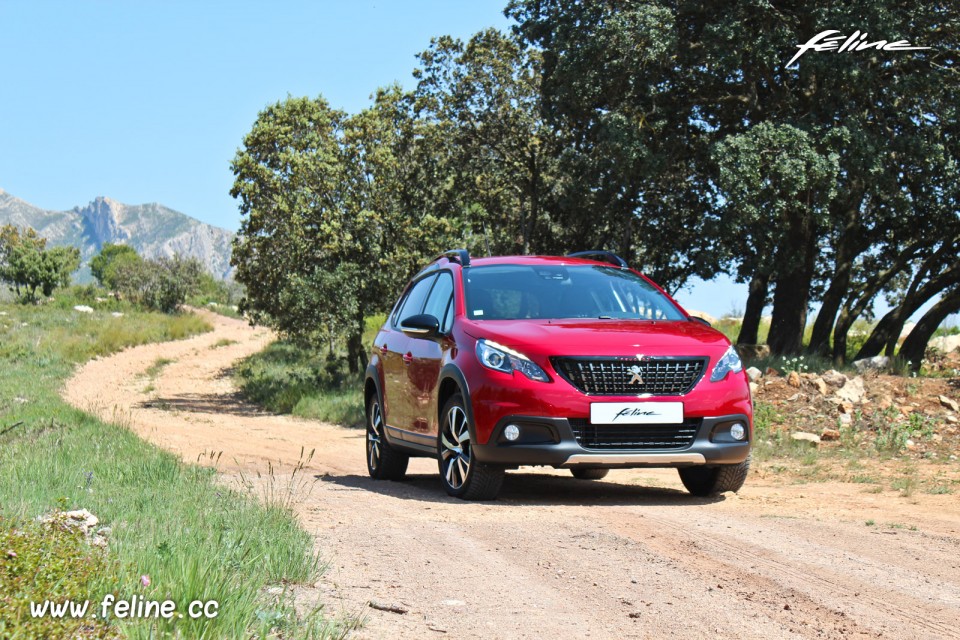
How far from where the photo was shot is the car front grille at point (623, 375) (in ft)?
26.3

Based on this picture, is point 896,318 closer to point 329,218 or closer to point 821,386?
point 821,386

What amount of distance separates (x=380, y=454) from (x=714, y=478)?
3252 mm

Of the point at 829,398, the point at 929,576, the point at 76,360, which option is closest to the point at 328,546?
the point at 929,576

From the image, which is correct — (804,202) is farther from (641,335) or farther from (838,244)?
(641,335)

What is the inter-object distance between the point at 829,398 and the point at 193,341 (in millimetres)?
43062

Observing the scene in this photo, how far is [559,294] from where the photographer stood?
926 centimetres

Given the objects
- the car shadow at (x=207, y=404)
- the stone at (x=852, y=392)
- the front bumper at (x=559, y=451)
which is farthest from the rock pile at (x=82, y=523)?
the car shadow at (x=207, y=404)

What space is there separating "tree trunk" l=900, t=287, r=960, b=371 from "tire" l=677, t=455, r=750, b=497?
16.5m

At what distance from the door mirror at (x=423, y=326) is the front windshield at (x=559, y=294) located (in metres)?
0.30

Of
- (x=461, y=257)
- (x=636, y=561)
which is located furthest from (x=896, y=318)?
(x=636, y=561)

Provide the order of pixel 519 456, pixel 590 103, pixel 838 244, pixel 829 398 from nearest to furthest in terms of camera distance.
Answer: pixel 519 456 < pixel 829 398 < pixel 590 103 < pixel 838 244

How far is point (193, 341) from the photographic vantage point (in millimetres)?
54750

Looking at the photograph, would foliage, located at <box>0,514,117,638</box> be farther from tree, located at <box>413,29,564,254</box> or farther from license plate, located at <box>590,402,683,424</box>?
Answer: tree, located at <box>413,29,564,254</box>

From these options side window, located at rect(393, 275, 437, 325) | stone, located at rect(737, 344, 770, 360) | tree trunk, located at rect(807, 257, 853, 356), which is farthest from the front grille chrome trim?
tree trunk, located at rect(807, 257, 853, 356)
